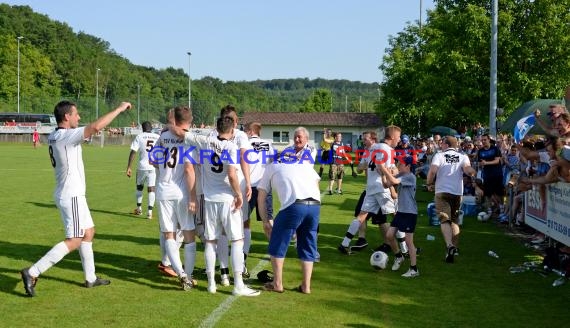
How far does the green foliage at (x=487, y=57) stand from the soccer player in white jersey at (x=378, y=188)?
15.3 m

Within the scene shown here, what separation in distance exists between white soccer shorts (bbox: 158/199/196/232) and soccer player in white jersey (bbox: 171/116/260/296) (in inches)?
15.3

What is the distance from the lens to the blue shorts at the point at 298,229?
7223 mm

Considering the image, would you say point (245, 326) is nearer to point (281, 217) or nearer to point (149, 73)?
point (281, 217)

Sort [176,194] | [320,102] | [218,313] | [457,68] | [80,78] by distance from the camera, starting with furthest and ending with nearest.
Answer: [320,102] → [80,78] → [457,68] → [176,194] → [218,313]

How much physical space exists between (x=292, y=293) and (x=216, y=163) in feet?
5.89

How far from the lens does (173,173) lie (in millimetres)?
7586

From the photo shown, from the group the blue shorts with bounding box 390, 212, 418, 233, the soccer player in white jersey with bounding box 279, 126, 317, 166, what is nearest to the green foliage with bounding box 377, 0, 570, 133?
the blue shorts with bounding box 390, 212, 418, 233

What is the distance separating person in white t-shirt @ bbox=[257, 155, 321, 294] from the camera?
23.7 ft

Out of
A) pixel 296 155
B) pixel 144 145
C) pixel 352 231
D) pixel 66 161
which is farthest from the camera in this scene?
pixel 144 145

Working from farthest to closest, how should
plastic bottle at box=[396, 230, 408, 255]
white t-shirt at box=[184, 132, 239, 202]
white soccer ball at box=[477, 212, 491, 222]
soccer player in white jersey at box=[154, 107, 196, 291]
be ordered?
white soccer ball at box=[477, 212, 491, 222]
plastic bottle at box=[396, 230, 408, 255]
soccer player in white jersey at box=[154, 107, 196, 291]
white t-shirt at box=[184, 132, 239, 202]

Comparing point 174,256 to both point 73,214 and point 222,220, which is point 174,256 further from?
point 73,214

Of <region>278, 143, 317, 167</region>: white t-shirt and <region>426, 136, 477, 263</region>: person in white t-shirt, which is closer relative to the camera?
<region>278, 143, 317, 167</region>: white t-shirt

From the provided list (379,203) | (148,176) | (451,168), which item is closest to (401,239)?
(379,203)

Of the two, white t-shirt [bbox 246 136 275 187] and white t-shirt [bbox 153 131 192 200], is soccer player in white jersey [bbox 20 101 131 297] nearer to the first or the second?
white t-shirt [bbox 153 131 192 200]
